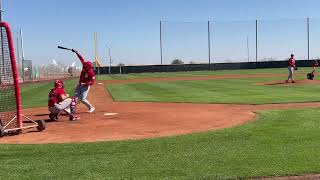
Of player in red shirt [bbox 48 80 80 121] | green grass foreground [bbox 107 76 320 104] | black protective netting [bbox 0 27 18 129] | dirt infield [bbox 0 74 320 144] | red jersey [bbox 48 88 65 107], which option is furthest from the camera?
green grass foreground [bbox 107 76 320 104]

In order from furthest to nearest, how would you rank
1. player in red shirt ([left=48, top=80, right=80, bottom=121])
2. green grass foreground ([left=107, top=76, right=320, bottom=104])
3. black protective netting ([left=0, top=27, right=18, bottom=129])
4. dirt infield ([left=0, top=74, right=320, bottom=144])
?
green grass foreground ([left=107, top=76, right=320, bottom=104])
player in red shirt ([left=48, top=80, right=80, bottom=121])
black protective netting ([left=0, top=27, right=18, bottom=129])
dirt infield ([left=0, top=74, right=320, bottom=144])

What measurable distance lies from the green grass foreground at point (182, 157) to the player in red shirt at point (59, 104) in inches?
158

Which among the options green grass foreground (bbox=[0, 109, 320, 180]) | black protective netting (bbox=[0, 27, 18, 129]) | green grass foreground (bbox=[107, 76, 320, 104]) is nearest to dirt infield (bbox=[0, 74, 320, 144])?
green grass foreground (bbox=[0, 109, 320, 180])

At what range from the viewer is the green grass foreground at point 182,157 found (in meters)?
6.93

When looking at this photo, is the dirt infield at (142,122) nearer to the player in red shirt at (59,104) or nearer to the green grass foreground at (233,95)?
the player in red shirt at (59,104)

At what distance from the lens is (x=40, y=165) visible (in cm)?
758

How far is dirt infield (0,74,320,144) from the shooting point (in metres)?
10.6

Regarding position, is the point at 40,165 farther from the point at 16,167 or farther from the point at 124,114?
the point at 124,114

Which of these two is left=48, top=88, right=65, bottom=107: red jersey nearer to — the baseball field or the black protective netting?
the baseball field

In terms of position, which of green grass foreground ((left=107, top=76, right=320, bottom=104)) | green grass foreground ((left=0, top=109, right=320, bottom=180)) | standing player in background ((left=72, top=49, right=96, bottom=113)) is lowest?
green grass foreground ((left=107, top=76, right=320, bottom=104))

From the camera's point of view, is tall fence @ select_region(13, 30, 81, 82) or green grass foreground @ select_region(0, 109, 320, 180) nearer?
green grass foreground @ select_region(0, 109, 320, 180)

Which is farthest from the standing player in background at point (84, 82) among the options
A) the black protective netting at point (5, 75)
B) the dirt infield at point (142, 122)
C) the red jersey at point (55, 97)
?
the black protective netting at point (5, 75)

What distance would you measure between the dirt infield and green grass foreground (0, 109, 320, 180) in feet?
2.98

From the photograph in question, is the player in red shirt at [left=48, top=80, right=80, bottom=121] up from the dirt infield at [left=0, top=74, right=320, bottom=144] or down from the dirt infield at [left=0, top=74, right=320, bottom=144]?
up
